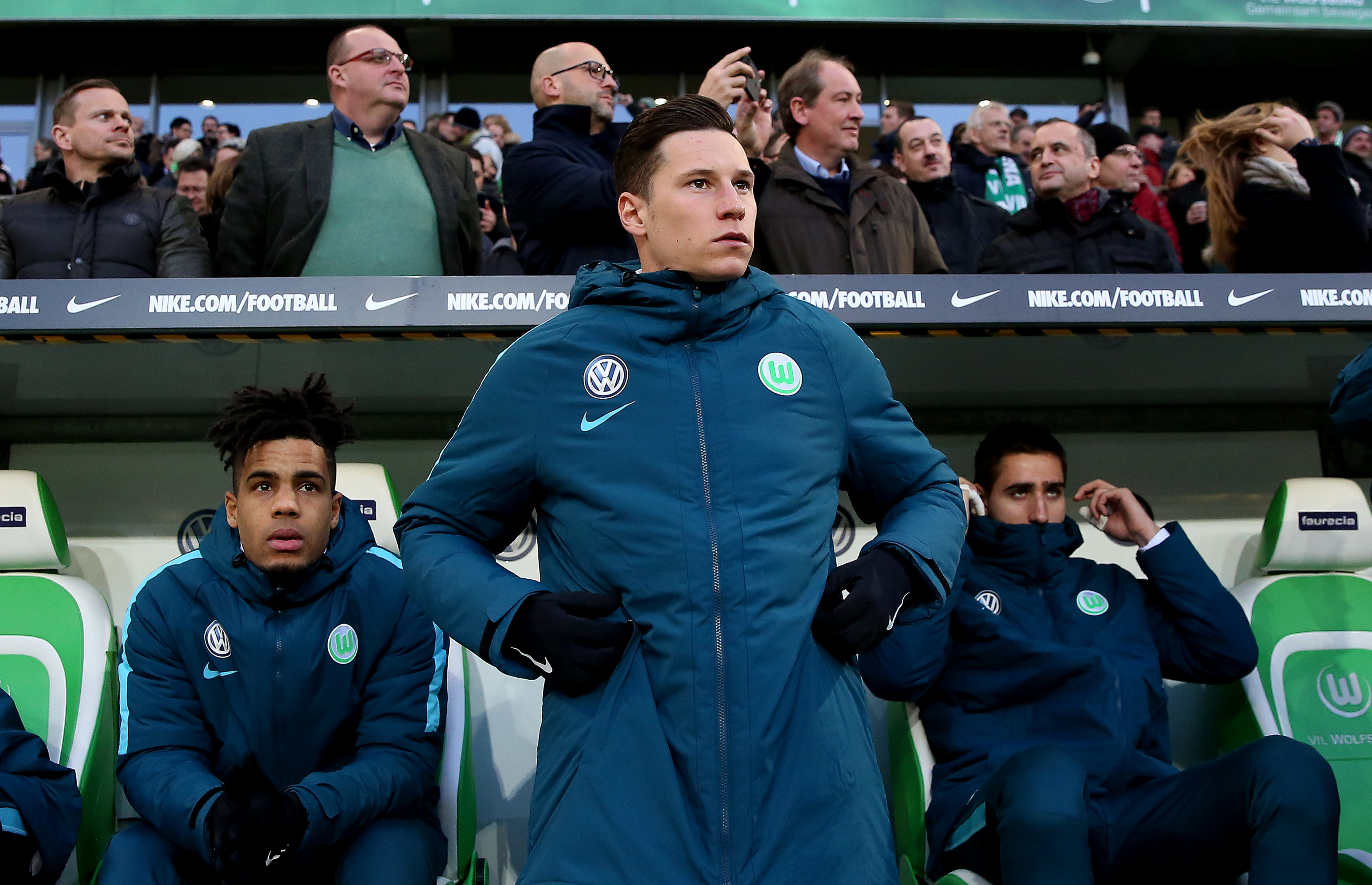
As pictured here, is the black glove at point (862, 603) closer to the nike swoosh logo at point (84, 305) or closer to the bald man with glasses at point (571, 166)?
the bald man with glasses at point (571, 166)

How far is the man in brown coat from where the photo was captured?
14.5ft

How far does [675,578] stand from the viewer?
1.79 meters

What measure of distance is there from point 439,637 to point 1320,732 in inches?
108

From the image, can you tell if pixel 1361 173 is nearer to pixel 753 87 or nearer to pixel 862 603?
pixel 753 87

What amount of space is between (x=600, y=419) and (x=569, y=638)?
36cm

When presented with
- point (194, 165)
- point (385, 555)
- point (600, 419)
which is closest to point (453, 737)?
point (385, 555)

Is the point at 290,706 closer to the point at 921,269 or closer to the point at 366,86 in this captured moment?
the point at 366,86

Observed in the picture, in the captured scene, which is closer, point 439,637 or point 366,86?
point 439,637

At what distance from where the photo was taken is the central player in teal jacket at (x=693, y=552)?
1.74 meters

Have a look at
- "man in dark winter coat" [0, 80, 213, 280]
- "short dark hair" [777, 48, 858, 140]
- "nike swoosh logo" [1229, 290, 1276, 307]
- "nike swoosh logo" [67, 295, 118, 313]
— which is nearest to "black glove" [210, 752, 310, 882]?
"nike swoosh logo" [67, 295, 118, 313]

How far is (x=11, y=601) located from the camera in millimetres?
3734

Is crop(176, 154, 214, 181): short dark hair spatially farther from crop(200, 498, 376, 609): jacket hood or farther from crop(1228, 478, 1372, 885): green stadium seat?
crop(1228, 478, 1372, 885): green stadium seat

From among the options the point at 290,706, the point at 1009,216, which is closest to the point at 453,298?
the point at 290,706

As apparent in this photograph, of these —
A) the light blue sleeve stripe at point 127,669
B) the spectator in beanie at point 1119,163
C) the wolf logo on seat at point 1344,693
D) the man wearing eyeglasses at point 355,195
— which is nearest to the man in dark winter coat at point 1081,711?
the wolf logo on seat at point 1344,693
